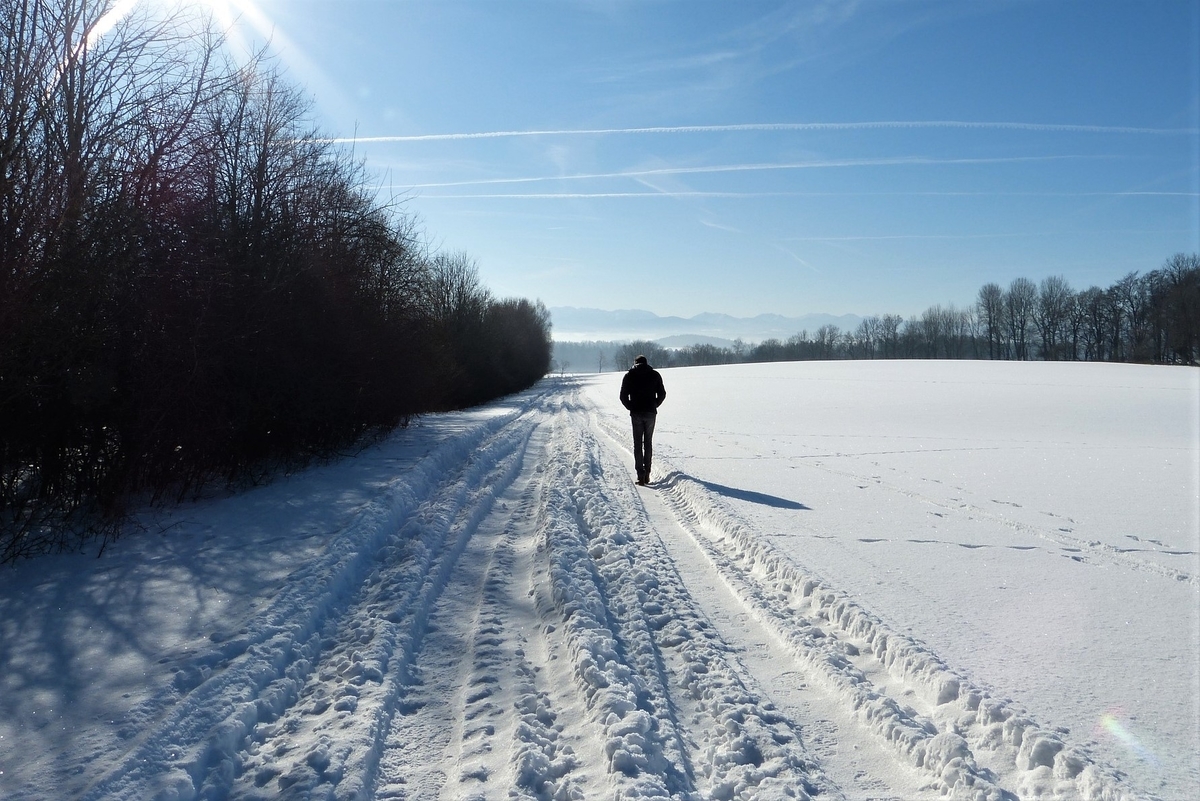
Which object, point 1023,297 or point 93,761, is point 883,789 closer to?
point 93,761

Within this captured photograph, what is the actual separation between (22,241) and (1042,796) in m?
8.31

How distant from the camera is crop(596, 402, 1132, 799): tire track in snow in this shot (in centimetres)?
318

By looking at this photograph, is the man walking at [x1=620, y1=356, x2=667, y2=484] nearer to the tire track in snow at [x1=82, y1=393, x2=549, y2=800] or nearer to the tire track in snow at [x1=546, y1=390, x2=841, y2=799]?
the tire track in snow at [x1=546, y1=390, x2=841, y2=799]

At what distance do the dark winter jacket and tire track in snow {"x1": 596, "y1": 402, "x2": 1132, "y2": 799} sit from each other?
18.0 feet

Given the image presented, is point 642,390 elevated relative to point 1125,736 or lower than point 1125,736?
elevated

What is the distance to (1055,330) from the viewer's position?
10150 cm

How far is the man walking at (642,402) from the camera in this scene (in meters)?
11.4

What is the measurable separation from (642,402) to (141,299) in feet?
23.4

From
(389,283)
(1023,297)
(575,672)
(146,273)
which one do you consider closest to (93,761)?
(575,672)

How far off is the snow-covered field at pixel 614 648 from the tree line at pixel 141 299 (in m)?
1.03

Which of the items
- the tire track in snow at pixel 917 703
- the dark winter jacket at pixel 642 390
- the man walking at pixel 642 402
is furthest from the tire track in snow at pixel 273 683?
the dark winter jacket at pixel 642 390

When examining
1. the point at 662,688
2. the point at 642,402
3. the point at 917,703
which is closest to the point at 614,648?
the point at 662,688

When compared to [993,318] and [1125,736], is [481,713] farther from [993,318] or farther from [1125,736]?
[993,318]

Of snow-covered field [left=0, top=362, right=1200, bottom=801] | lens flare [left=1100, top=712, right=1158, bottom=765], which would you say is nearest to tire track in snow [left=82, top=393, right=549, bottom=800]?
snow-covered field [left=0, top=362, right=1200, bottom=801]
